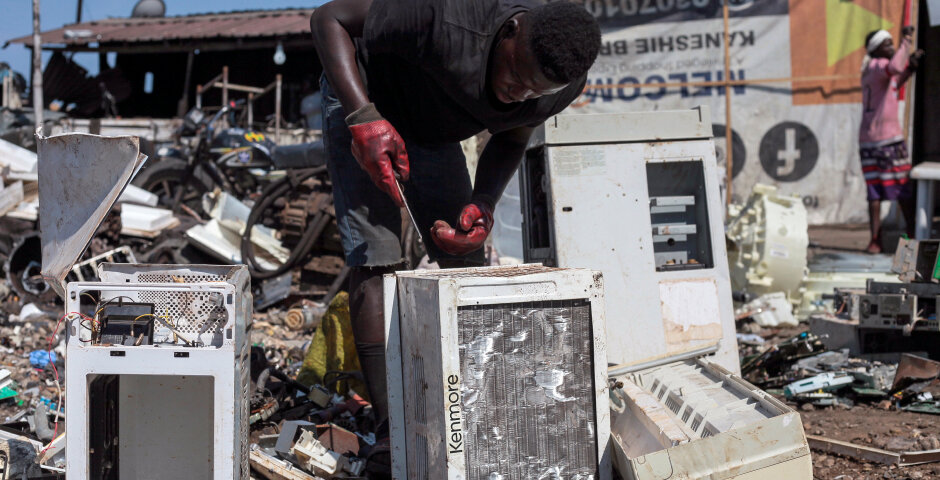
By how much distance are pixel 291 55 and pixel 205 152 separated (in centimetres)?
859

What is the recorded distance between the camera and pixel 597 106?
9898 mm

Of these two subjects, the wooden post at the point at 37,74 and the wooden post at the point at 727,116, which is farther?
the wooden post at the point at 37,74

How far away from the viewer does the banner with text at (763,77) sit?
31.2 feet

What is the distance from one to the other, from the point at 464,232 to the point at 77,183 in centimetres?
100

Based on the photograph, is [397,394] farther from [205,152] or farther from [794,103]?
[794,103]

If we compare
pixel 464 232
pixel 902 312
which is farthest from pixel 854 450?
pixel 464 232

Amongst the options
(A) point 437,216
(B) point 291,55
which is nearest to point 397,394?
(A) point 437,216

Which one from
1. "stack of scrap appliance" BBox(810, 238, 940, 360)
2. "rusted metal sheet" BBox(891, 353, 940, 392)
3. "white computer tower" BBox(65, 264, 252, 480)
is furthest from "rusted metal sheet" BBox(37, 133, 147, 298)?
"stack of scrap appliance" BBox(810, 238, 940, 360)

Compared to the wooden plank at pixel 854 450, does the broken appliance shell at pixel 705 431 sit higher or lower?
higher

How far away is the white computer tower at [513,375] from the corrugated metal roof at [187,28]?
13682 millimetres

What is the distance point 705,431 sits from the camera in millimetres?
2043

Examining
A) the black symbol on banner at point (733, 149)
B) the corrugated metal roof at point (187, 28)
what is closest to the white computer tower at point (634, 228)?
the black symbol on banner at point (733, 149)

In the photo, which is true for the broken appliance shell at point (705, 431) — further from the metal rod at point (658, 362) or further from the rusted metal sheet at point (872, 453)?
the rusted metal sheet at point (872, 453)

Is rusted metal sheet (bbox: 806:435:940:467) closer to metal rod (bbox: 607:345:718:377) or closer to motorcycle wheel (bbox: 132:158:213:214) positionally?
metal rod (bbox: 607:345:718:377)
